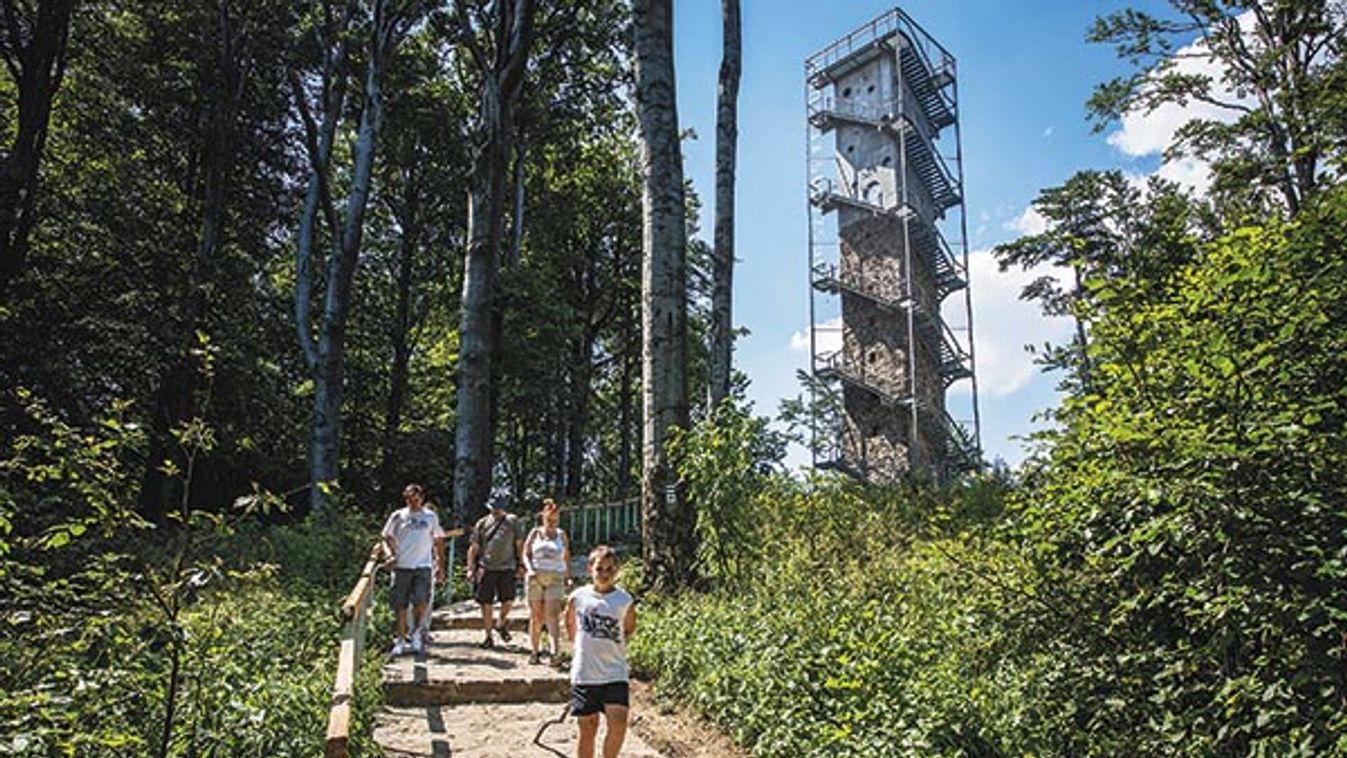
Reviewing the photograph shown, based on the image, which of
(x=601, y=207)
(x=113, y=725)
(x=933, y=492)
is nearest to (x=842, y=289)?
(x=601, y=207)

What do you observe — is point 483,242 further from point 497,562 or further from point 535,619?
point 535,619

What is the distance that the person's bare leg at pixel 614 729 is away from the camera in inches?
212

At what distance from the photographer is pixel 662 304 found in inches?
412

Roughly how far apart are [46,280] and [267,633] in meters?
11.4

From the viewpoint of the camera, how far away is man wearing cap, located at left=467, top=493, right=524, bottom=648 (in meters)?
9.55

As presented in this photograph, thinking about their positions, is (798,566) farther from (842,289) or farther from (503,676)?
(842,289)

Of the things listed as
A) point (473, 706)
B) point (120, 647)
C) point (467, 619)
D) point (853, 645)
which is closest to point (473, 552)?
point (467, 619)

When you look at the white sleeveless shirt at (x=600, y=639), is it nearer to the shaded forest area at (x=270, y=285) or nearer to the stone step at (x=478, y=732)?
the stone step at (x=478, y=732)

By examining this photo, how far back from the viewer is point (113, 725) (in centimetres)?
420

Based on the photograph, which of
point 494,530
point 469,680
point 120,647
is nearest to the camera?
point 120,647

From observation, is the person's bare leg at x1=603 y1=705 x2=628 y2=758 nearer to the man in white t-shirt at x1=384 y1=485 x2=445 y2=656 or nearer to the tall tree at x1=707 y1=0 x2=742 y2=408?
the man in white t-shirt at x1=384 y1=485 x2=445 y2=656

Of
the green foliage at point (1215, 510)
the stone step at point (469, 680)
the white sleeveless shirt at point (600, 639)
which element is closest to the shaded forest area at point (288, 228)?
the stone step at point (469, 680)

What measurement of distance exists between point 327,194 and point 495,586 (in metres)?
13.1

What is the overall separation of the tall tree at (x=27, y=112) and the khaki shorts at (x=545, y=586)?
1146cm
